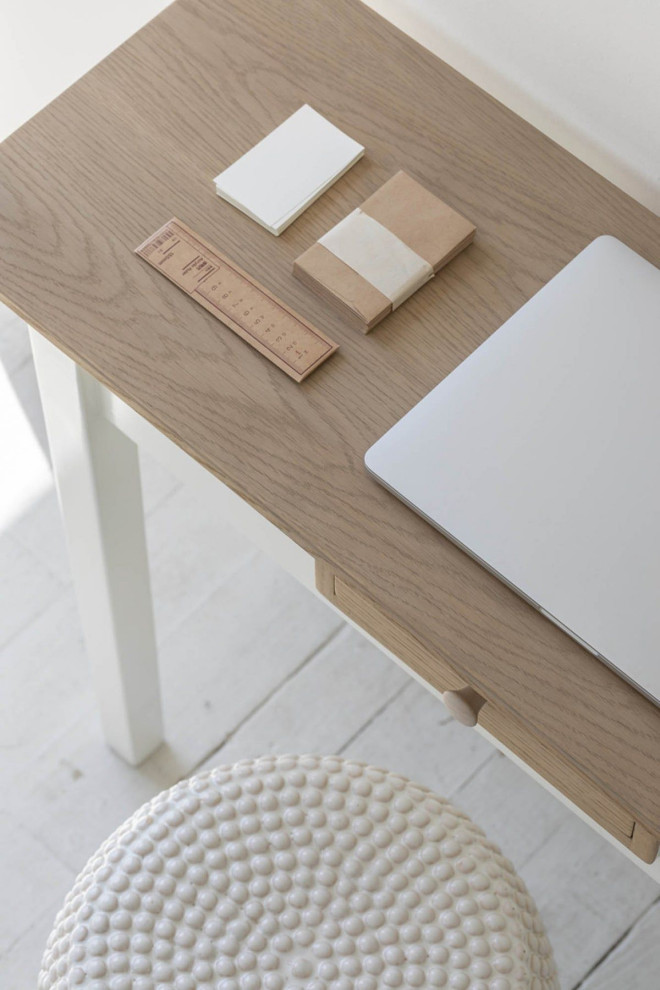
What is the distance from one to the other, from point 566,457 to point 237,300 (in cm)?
27

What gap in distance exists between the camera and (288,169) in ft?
3.31

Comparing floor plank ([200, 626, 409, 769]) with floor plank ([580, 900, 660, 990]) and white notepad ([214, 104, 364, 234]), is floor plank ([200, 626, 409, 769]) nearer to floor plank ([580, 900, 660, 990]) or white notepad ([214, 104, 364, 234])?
floor plank ([580, 900, 660, 990])

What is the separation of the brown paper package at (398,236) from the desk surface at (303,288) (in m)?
0.02

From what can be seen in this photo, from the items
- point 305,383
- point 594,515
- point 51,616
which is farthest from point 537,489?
point 51,616

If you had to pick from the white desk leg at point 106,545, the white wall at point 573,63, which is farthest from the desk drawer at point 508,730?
the white wall at point 573,63

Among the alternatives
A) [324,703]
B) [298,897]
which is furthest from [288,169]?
[324,703]

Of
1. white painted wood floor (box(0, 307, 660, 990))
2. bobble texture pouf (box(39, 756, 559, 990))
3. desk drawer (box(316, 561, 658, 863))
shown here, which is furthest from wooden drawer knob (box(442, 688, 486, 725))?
white painted wood floor (box(0, 307, 660, 990))

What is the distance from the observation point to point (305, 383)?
3.11ft

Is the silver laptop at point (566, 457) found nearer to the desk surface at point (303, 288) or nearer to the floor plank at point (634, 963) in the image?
the desk surface at point (303, 288)

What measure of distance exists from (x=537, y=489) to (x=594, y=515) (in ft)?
0.14

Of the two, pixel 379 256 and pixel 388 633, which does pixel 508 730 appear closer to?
pixel 388 633

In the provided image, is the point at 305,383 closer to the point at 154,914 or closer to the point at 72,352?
the point at 72,352

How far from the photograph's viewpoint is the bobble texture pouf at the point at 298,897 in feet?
3.14

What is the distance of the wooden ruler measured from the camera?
95cm
